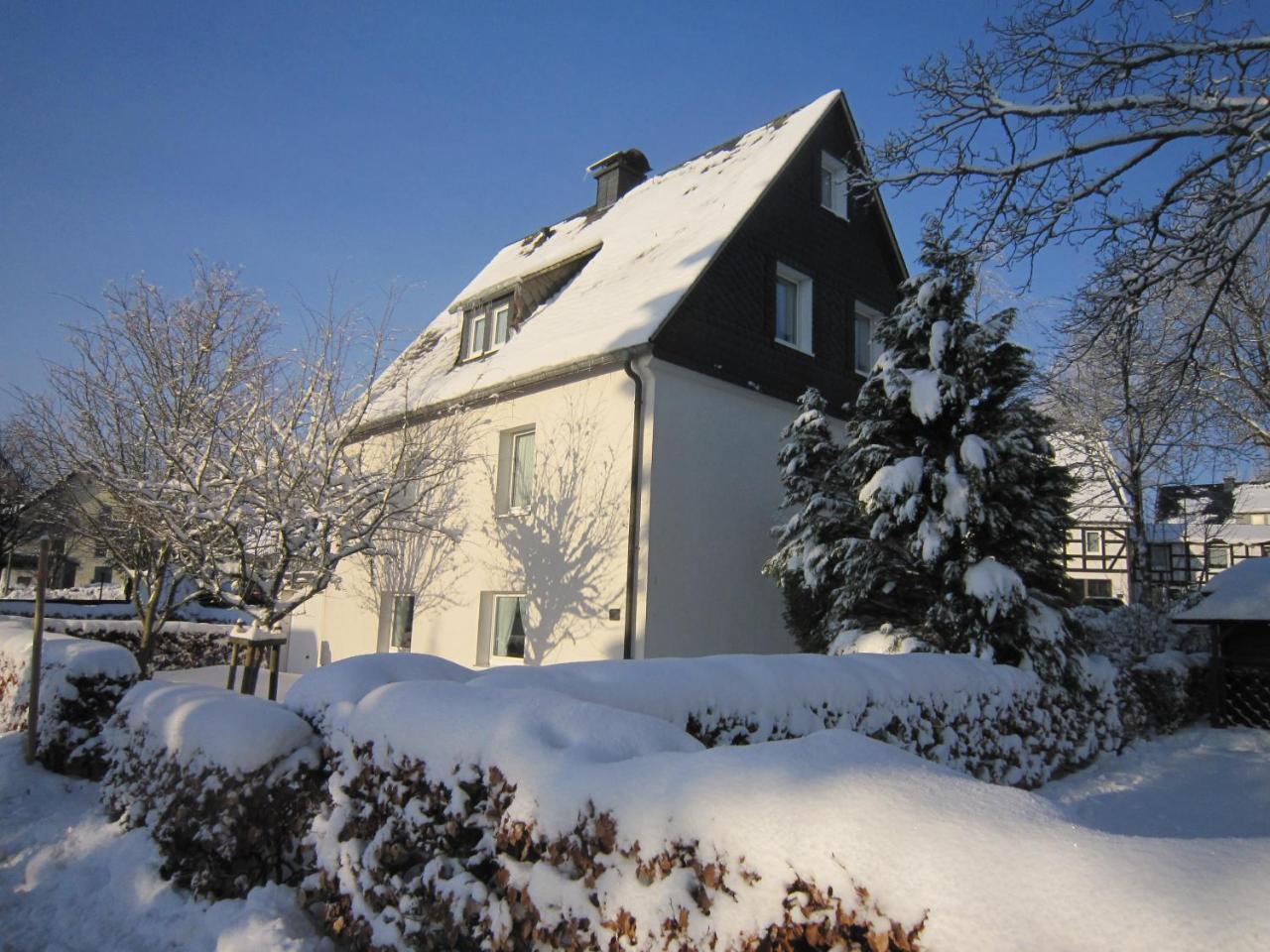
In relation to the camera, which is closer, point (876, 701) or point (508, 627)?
point (876, 701)

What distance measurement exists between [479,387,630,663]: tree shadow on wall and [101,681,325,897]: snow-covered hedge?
6.85m

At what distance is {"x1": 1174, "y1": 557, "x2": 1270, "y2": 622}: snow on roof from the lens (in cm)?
1166

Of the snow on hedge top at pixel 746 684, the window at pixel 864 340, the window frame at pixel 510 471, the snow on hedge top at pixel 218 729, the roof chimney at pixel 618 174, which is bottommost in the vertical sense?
the snow on hedge top at pixel 218 729

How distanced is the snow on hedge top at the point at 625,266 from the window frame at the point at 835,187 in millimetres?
907

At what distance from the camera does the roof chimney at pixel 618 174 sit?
19125 mm

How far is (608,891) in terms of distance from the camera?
2715 mm

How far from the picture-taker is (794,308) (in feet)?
48.2

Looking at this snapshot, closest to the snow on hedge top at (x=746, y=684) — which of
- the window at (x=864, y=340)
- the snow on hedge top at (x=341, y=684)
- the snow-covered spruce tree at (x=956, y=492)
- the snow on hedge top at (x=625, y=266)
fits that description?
the snow on hedge top at (x=341, y=684)

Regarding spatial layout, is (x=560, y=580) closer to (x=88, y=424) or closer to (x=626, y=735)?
(x=88, y=424)

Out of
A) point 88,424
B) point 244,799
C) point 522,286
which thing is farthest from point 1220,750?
point 88,424

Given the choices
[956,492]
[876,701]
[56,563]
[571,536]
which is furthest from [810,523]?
[56,563]

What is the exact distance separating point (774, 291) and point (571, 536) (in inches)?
207

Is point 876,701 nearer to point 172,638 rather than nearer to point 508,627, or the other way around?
point 508,627

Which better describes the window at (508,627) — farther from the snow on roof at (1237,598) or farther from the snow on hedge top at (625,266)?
the snow on roof at (1237,598)
